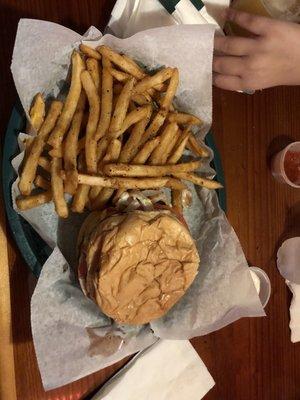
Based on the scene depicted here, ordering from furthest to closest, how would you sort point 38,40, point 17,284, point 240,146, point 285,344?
point 285,344 < point 240,146 < point 17,284 < point 38,40

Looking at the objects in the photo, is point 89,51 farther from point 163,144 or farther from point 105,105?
point 163,144

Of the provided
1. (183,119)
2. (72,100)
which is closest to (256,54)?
(183,119)

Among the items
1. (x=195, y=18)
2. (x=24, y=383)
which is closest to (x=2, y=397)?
(x=24, y=383)

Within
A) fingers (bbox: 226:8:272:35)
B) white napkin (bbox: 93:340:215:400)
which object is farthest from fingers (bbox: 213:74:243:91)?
white napkin (bbox: 93:340:215:400)

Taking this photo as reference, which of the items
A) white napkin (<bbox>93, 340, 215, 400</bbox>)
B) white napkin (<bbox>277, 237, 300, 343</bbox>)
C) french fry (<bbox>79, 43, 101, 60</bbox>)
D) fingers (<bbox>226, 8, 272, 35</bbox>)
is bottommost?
white napkin (<bbox>93, 340, 215, 400</bbox>)

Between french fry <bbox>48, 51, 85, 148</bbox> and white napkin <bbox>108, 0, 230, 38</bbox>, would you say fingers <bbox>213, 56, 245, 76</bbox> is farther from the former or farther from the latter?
french fry <bbox>48, 51, 85, 148</bbox>

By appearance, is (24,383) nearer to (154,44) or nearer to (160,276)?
(160,276)
